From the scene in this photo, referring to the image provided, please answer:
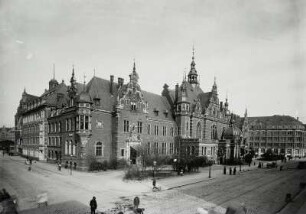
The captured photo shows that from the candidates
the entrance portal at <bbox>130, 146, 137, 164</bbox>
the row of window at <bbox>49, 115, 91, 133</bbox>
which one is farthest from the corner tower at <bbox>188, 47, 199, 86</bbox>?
the row of window at <bbox>49, 115, 91, 133</bbox>

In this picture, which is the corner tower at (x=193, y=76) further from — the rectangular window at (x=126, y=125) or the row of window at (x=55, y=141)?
the row of window at (x=55, y=141)

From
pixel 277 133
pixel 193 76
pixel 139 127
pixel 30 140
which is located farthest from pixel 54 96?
pixel 277 133

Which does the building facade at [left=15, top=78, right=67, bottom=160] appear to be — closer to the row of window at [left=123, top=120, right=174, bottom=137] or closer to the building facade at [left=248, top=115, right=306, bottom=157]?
the row of window at [left=123, top=120, right=174, bottom=137]

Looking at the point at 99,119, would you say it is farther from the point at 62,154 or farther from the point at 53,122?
the point at 53,122

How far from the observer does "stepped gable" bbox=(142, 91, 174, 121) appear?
5184cm

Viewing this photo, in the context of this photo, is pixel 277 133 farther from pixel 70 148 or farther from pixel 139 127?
pixel 70 148

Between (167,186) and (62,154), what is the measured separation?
75.3ft

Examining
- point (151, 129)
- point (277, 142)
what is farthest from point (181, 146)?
point (277, 142)

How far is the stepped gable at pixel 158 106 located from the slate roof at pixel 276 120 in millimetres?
74661

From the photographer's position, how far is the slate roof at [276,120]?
359 feet

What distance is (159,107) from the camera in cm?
5444

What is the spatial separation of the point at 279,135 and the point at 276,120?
6.94 m

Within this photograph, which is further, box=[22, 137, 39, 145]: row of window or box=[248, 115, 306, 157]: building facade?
box=[248, 115, 306, 157]: building facade

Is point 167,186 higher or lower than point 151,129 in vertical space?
lower
